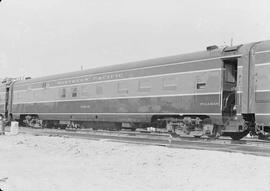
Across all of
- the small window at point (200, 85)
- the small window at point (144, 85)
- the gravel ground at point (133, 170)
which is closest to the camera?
the gravel ground at point (133, 170)

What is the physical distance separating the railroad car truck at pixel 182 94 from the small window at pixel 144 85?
0.15 ft

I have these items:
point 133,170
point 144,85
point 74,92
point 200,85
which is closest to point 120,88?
point 144,85

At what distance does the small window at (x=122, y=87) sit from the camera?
65.7 feet

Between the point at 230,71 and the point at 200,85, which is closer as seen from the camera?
the point at 230,71

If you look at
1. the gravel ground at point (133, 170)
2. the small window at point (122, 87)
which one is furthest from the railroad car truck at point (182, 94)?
the gravel ground at point (133, 170)

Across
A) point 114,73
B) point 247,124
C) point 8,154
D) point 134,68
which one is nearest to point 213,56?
point 247,124

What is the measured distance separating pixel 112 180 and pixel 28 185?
1.72 meters

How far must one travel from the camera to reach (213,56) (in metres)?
Answer: 16.0

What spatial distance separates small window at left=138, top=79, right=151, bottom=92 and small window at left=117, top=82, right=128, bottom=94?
3.32 ft

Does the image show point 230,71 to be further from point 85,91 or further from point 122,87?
point 85,91

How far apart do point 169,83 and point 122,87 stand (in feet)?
10.7

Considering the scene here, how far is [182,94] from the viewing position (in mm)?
17000

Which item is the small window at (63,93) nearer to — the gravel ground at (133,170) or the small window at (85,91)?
the small window at (85,91)

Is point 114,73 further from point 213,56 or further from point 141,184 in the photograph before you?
point 141,184
